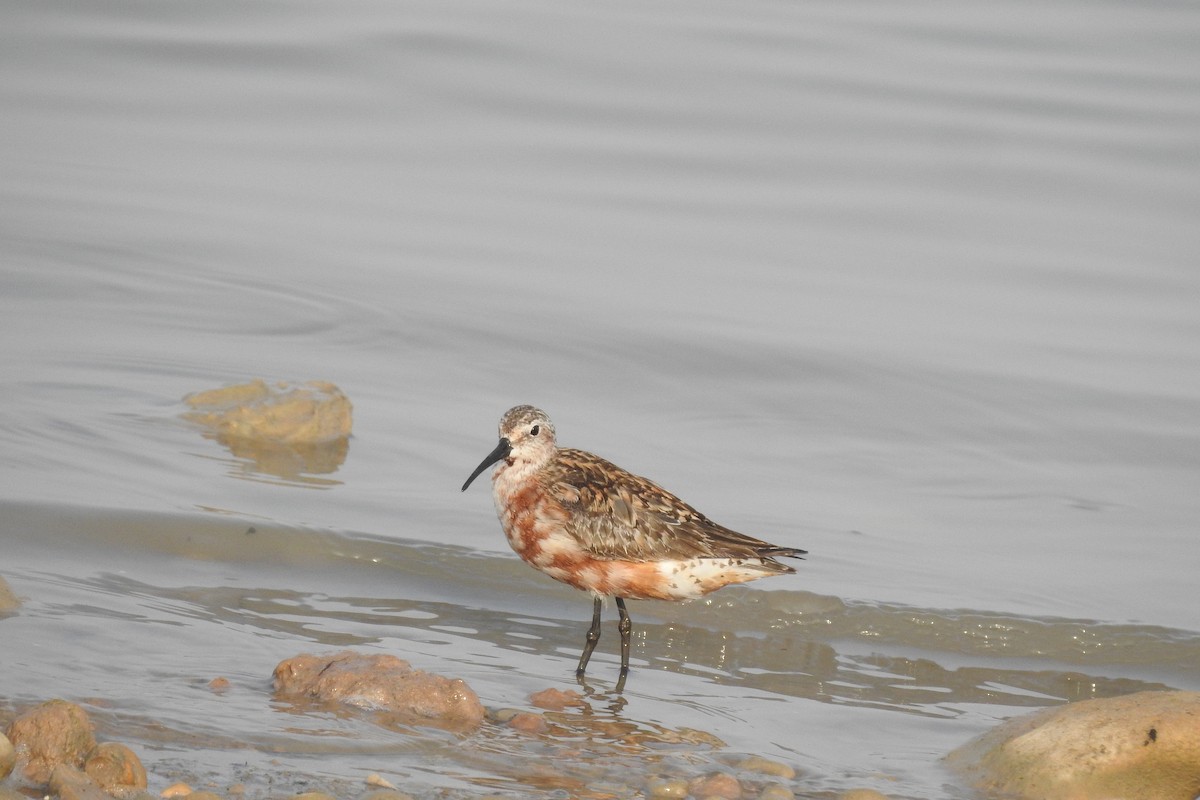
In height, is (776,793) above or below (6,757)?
above

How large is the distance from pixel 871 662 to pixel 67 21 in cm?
1913

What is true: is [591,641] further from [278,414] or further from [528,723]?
[278,414]

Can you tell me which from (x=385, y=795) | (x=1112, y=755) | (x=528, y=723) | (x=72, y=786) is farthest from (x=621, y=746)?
(x=72, y=786)

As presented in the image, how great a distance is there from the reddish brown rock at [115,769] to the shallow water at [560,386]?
29 centimetres

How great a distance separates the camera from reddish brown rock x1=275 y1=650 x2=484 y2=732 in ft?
20.8

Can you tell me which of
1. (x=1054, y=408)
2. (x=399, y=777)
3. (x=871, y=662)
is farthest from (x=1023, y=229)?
(x=399, y=777)

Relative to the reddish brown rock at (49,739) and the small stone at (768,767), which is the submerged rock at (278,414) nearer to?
the small stone at (768,767)

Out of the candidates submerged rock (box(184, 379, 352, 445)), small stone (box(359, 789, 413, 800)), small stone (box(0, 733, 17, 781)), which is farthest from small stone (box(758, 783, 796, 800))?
submerged rock (box(184, 379, 352, 445))

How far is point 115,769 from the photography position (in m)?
5.20

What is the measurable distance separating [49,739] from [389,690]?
4.89 feet

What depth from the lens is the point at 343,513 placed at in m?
9.68

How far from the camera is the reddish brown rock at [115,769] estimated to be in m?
5.18

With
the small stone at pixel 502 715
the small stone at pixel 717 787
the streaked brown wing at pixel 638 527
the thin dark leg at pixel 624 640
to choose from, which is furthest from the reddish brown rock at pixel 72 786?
the streaked brown wing at pixel 638 527

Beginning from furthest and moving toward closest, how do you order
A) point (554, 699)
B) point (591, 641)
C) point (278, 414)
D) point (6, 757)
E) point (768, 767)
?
1. point (278, 414)
2. point (591, 641)
3. point (554, 699)
4. point (768, 767)
5. point (6, 757)
